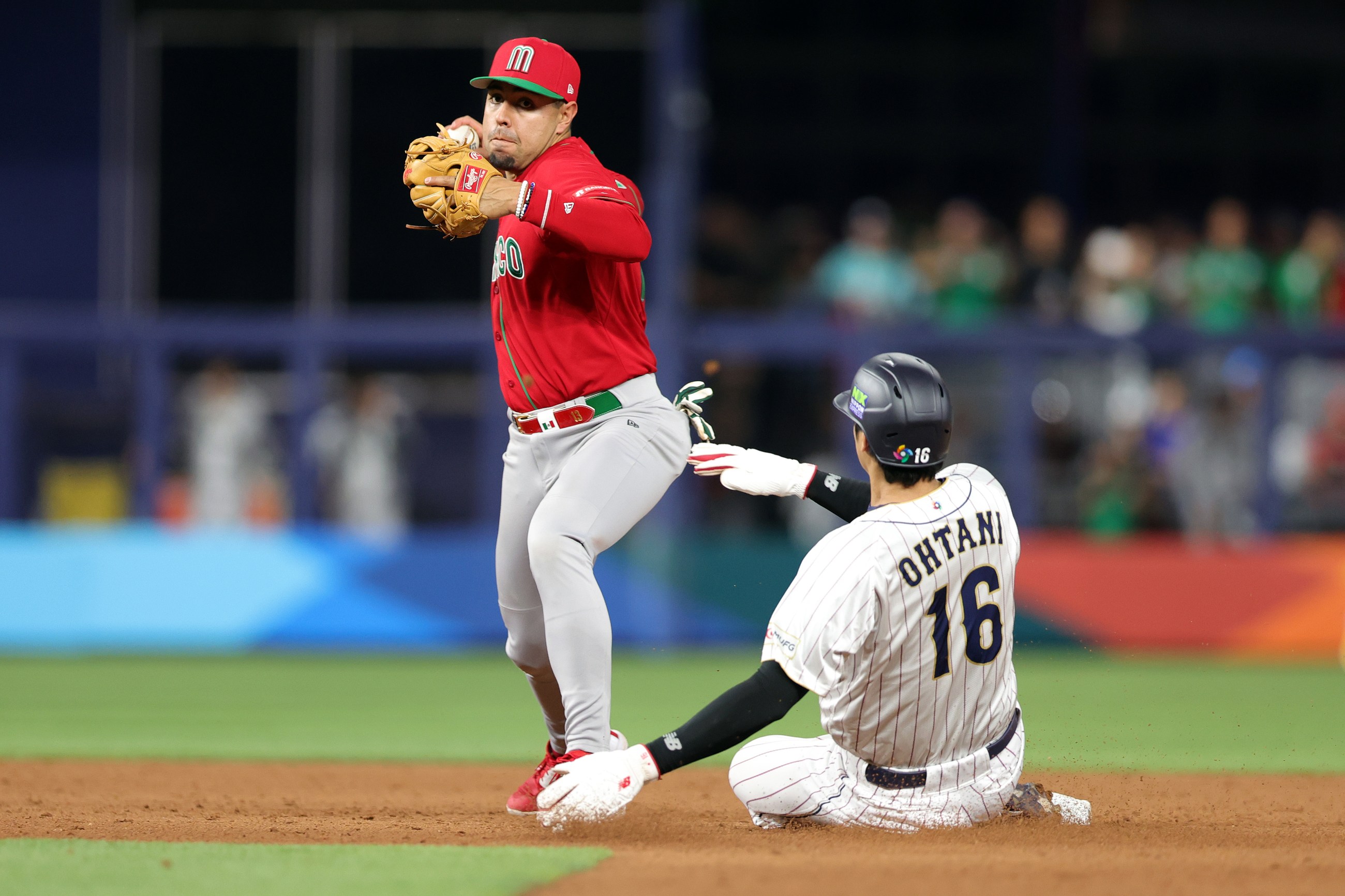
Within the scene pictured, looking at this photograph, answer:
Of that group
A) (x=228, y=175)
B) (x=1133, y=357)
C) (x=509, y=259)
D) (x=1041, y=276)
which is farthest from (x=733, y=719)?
(x=228, y=175)

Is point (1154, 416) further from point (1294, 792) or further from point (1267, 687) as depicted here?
point (1294, 792)

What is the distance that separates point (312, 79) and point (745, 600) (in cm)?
639

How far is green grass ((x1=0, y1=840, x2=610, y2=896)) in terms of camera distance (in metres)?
3.40

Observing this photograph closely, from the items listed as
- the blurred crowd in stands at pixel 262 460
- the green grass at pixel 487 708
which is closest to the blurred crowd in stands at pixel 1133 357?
the green grass at pixel 487 708

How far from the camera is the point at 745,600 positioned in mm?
11430

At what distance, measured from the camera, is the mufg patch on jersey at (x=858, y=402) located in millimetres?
4047

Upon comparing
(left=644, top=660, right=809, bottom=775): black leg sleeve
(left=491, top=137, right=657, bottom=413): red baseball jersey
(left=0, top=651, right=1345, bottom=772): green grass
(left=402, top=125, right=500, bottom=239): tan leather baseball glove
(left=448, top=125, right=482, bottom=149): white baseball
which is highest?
(left=448, top=125, right=482, bottom=149): white baseball

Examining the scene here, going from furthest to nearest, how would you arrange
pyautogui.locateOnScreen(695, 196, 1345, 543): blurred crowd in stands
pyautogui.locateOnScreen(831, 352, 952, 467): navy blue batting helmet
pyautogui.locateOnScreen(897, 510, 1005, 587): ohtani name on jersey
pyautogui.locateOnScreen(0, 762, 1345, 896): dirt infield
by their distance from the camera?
pyautogui.locateOnScreen(695, 196, 1345, 543): blurred crowd in stands < pyautogui.locateOnScreen(831, 352, 952, 467): navy blue batting helmet < pyautogui.locateOnScreen(897, 510, 1005, 587): ohtani name on jersey < pyautogui.locateOnScreen(0, 762, 1345, 896): dirt infield

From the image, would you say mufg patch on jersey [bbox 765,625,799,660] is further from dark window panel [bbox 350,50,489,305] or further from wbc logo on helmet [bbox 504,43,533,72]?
dark window panel [bbox 350,50,489,305]

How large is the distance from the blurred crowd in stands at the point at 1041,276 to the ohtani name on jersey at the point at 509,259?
7.60m

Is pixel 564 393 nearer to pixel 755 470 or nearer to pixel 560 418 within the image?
pixel 560 418

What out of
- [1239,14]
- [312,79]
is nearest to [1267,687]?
[1239,14]

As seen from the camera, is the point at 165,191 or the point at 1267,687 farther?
the point at 165,191

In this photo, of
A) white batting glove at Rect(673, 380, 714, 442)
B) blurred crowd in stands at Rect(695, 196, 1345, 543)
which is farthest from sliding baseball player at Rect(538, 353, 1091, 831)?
blurred crowd in stands at Rect(695, 196, 1345, 543)
